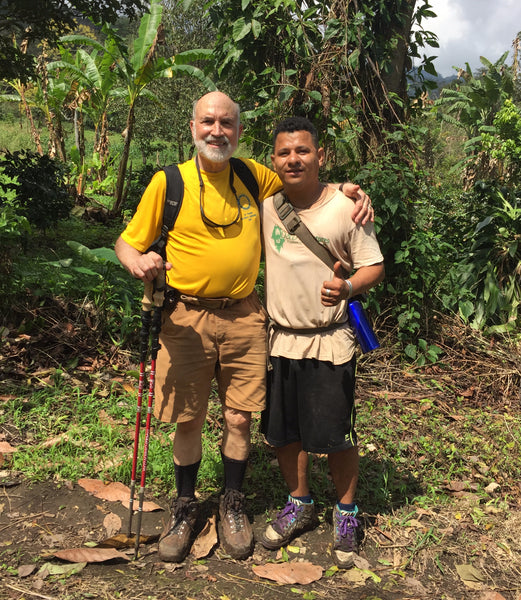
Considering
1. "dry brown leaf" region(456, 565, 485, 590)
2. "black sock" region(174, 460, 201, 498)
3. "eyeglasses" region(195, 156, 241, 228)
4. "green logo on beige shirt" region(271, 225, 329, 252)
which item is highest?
"eyeglasses" region(195, 156, 241, 228)

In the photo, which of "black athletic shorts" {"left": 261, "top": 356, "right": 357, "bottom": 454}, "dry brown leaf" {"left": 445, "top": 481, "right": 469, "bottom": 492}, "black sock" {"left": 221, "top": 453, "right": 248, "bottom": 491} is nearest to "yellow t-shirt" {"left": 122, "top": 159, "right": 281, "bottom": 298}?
"black athletic shorts" {"left": 261, "top": 356, "right": 357, "bottom": 454}

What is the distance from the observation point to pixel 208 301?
285 centimetres

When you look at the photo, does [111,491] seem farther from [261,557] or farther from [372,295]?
[372,295]

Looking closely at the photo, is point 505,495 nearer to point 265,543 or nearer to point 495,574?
point 495,574

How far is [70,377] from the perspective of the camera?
15.4 ft

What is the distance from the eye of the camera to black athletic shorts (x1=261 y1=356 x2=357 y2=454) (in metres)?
2.87

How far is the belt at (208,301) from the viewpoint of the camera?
2844mm

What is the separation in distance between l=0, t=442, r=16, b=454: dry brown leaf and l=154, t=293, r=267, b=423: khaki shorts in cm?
145

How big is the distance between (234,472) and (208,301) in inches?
39.7

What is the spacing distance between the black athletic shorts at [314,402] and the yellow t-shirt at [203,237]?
51 cm

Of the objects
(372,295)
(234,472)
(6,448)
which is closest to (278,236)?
(234,472)

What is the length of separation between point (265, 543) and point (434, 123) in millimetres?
20077

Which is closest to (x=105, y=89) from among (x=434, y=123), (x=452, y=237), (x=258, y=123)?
(x=258, y=123)

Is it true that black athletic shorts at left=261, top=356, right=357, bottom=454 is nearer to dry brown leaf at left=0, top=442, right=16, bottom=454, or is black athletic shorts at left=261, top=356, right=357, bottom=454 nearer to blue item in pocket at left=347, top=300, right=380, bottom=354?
blue item in pocket at left=347, top=300, right=380, bottom=354
